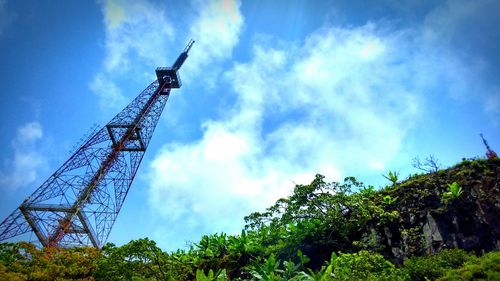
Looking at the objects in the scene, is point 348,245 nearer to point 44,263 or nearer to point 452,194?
point 452,194

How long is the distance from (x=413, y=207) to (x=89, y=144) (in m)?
23.7

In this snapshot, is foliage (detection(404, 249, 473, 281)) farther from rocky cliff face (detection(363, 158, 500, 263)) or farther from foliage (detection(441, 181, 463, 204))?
foliage (detection(441, 181, 463, 204))

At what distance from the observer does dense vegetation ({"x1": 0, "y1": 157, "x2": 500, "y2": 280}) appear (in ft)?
33.7

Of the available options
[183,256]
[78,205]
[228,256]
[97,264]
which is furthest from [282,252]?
[78,205]

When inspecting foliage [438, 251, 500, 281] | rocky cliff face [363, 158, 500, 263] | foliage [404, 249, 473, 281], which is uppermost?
rocky cliff face [363, 158, 500, 263]

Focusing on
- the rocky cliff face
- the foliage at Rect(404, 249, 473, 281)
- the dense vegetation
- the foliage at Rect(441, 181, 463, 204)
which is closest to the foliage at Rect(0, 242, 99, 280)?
the dense vegetation

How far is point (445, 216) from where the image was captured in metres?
13.0

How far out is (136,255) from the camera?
1080 centimetres

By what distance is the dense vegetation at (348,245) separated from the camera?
10273 millimetres

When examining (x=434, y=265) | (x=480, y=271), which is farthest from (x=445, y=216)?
Answer: (x=480, y=271)

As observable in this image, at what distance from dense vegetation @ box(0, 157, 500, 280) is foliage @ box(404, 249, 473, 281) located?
31 mm

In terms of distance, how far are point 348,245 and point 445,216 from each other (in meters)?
4.44

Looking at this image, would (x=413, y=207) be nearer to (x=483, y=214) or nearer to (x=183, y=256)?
(x=483, y=214)

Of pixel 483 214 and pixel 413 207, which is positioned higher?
pixel 413 207
